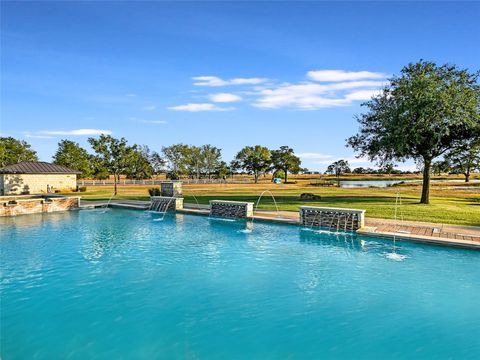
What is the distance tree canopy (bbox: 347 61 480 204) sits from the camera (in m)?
22.9

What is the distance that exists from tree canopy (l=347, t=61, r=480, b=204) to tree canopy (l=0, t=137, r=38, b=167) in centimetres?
5354

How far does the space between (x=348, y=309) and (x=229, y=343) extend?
9.65 feet

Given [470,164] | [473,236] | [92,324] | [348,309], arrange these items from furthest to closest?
1. [470,164]
2. [473,236]
3. [348,309]
4. [92,324]

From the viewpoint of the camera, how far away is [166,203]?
2320cm

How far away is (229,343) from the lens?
6.19 m

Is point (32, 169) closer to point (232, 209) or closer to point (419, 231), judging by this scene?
point (232, 209)

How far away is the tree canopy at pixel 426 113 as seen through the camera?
22906 mm

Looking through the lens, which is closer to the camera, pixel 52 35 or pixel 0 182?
pixel 52 35

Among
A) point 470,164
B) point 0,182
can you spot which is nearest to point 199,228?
point 470,164

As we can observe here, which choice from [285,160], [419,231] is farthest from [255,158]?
[419,231]

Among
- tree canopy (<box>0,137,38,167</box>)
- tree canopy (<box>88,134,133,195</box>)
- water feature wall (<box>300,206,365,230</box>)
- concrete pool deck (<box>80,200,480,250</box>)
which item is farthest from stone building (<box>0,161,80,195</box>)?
water feature wall (<box>300,206,365,230</box>)

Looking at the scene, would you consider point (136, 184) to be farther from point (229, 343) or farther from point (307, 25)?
point (229, 343)

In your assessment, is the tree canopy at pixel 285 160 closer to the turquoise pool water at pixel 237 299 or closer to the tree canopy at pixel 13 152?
the tree canopy at pixel 13 152

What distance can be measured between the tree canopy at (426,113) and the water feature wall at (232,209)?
12159mm
